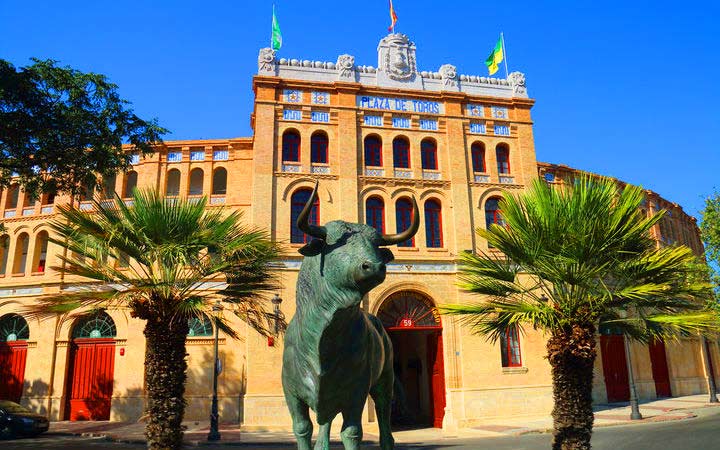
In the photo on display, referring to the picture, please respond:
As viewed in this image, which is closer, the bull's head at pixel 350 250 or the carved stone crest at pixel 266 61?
the bull's head at pixel 350 250

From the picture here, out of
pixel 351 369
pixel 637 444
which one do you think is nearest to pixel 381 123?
pixel 637 444

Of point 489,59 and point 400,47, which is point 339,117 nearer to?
point 400,47

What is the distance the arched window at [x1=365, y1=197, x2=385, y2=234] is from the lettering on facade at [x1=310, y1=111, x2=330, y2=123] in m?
4.16

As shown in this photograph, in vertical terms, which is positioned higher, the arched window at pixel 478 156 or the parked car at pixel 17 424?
the arched window at pixel 478 156

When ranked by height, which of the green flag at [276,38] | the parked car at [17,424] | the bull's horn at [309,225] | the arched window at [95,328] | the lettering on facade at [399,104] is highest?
the green flag at [276,38]

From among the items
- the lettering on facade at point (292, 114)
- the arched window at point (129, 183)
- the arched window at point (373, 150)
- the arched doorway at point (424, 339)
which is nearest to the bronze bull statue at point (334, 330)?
the arched doorway at point (424, 339)

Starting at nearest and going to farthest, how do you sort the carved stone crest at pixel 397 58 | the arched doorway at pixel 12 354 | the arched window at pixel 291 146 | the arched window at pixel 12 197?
the arched doorway at pixel 12 354, the arched window at pixel 291 146, the carved stone crest at pixel 397 58, the arched window at pixel 12 197

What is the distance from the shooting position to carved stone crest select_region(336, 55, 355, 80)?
24375 millimetres

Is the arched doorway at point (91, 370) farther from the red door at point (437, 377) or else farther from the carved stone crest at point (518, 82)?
the carved stone crest at point (518, 82)

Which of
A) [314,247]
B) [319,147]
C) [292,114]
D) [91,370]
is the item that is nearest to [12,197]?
[91,370]

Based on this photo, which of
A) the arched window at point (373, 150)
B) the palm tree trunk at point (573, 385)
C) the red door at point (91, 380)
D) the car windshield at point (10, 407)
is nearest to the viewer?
the palm tree trunk at point (573, 385)

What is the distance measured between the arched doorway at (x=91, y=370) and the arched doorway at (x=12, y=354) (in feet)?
7.26

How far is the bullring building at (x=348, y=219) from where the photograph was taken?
21688 millimetres

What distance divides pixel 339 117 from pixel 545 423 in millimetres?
14938
